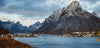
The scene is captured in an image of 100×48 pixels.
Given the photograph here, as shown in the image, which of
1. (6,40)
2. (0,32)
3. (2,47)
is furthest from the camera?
(0,32)

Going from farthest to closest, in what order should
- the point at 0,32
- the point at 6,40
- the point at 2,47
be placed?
the point at 0,32 < the point at 6,40 < the point at 2,47

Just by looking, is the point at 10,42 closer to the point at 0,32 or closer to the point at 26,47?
the point at 26,47

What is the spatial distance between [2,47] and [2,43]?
3.86 m

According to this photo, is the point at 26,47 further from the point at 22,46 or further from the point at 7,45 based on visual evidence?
the point at 7,45

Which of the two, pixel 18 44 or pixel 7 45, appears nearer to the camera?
pixel 7 45

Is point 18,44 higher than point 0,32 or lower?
lower

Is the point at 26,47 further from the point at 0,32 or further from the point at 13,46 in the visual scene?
the point at 0,32

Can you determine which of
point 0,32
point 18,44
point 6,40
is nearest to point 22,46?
point 18,44

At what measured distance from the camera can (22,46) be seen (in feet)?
248

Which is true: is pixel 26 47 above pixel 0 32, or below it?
below

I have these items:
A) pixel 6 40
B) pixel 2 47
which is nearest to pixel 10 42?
pixel 6 40

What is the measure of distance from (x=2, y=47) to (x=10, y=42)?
7741mm

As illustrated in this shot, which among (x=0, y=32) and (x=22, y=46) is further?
(x=0, y=32)

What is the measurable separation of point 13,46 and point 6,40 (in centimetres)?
586
